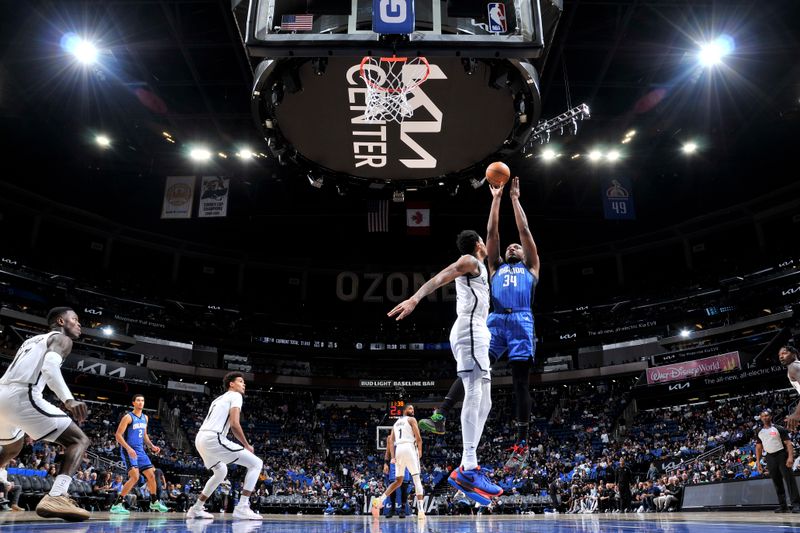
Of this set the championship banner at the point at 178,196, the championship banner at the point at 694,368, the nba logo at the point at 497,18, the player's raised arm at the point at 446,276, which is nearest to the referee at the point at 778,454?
the player's raised arm at the point at 446,276

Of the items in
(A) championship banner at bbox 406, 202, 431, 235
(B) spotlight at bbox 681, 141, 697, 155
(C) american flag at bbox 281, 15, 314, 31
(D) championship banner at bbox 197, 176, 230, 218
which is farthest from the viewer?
(D) championship banner at bbox 197, 176, 230, 218

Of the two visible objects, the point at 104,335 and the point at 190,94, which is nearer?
the point at 190,94

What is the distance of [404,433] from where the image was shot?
10031mm

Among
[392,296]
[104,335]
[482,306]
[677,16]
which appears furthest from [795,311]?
[104,335]

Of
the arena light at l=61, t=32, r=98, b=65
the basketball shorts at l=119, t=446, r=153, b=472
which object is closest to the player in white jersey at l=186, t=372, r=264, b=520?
the basketball shorts at l=119, t=446, r=153, b=472

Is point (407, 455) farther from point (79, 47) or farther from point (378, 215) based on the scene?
point (79, 47)

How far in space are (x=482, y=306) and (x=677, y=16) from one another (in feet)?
50.9

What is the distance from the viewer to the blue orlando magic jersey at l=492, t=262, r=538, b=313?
5199 mm

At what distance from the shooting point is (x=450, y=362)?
1447 inches

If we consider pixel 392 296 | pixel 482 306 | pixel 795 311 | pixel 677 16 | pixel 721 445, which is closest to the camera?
pixel 482 306

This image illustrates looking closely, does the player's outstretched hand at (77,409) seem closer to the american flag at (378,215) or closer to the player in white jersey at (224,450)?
the player in white jersey at (224,450)

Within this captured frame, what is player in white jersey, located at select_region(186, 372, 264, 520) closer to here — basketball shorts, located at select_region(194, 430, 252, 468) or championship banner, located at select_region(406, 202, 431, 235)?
basketball shorts, located at select_region(194, 430, 252, 468)

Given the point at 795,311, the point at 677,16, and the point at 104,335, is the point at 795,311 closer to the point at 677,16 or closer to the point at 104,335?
the point at 677,16

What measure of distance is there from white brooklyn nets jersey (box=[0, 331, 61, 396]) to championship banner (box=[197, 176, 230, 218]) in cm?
1882
